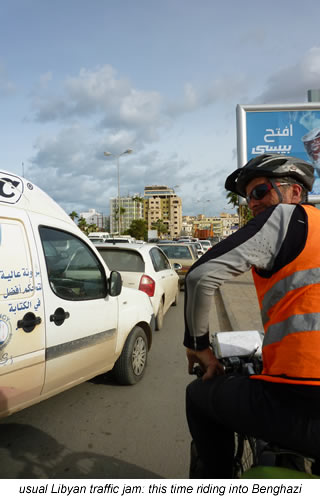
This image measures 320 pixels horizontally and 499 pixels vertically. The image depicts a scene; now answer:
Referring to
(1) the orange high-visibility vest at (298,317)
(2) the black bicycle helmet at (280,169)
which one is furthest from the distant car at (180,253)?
(1) the orange high-visibility vest at (298,317)

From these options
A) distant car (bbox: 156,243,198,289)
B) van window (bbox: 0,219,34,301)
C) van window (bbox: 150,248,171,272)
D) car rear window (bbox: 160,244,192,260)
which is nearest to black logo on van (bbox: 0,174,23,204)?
van window (bbox: 0,219,34,301)

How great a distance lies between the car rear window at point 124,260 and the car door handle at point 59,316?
141 inches

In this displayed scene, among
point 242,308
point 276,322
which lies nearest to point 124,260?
point 242,308

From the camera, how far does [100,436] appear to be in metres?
3.28

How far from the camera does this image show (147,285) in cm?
662

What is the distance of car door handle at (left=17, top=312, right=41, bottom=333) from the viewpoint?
2.72 meters

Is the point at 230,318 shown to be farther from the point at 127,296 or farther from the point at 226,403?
the point at 226,403

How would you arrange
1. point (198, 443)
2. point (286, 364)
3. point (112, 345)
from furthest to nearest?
point (112, 345)
point (198, 443)
point (286, 364)

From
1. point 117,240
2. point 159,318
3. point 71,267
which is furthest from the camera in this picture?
point 117,240

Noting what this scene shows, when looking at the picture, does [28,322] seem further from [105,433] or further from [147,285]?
[147,285]

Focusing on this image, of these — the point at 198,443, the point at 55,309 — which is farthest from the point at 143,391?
the point at 198,443

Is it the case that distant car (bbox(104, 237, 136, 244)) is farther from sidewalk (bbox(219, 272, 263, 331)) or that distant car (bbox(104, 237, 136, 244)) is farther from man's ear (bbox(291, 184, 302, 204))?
man's ear (bbox(291, 184, 302, 204))

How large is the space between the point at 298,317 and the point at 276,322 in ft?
0.33

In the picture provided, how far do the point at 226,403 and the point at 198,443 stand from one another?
34cm
